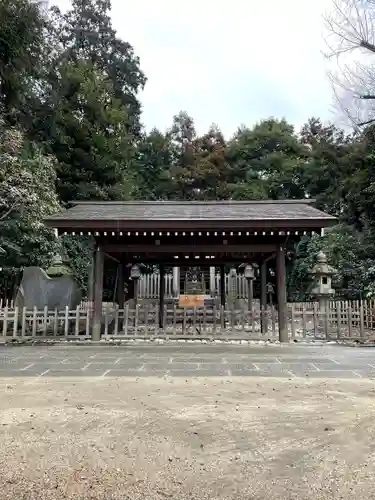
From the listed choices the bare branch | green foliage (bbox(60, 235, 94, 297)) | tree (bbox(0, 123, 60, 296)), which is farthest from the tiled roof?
green foliage (bbox(60, 235, 94, 297))

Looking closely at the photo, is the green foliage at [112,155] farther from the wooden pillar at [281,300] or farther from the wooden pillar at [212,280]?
the wooden pillar at [281,300]

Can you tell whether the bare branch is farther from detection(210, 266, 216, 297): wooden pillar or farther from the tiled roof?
detection(210, 266, 216, 297): wooden pillar

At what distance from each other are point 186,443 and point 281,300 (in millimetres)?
7634

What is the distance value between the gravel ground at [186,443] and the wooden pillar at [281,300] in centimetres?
556

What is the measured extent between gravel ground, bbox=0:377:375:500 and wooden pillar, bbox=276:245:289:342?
5.56 meters

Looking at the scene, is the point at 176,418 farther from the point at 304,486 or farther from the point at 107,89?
the point at 107,89

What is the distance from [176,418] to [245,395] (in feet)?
3.36

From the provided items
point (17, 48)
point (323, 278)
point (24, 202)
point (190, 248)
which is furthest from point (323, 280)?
point (17, 48)

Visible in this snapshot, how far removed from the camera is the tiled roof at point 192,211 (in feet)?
31.7

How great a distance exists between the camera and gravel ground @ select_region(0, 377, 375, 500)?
2305mm

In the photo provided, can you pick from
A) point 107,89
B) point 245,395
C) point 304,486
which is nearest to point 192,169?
point 107,89

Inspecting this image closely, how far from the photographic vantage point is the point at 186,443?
289 cm

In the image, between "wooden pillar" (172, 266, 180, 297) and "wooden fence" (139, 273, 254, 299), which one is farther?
"wooden pillar" (172, 266, 180, 297)

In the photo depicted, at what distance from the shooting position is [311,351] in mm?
8305
